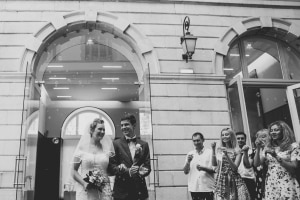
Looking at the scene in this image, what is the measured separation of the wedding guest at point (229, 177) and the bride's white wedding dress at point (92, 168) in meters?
1.73

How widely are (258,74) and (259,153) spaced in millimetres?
4406

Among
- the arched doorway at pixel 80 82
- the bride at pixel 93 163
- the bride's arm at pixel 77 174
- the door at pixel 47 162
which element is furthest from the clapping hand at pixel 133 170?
the door at pixel 47 162

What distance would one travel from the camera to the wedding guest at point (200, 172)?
4883 mm

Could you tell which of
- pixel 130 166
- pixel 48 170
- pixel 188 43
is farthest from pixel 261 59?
pixel 48 170

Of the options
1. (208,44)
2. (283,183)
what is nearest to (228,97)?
(208,44)

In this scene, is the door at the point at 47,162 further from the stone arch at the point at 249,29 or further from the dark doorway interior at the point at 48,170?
the stone arch at the point at 249,29

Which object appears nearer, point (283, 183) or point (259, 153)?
point (283, 183)

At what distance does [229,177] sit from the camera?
457cm

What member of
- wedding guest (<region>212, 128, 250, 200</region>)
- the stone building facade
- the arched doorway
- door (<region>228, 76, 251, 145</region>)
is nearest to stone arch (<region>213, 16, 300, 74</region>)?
the stone building facade

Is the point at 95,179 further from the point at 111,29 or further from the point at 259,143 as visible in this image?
the point at 111,29

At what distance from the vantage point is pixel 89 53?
336 inches

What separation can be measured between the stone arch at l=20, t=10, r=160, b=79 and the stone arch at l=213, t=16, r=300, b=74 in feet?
5.53

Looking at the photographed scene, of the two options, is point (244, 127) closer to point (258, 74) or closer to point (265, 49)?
point (258, 74)

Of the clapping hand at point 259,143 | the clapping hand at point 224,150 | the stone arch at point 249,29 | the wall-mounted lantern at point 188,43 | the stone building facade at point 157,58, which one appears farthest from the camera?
the stone arch at point 249,29
